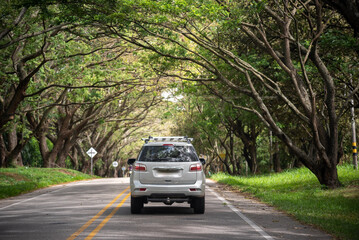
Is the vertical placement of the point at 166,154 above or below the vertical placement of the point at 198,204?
above

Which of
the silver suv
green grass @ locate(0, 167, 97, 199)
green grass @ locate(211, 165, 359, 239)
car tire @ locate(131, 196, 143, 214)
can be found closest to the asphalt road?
car tire @ locate(131, 196, 143, 214)

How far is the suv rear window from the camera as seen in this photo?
11.9 meters

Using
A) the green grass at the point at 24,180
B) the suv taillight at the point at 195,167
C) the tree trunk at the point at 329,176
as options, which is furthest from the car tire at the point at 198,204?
the green grass at the point at 24,180

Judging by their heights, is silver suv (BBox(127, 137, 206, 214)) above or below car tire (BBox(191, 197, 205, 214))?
above

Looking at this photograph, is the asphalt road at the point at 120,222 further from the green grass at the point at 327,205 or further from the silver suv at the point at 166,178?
the green grass at the point at 327,205

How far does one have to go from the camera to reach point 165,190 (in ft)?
38.0

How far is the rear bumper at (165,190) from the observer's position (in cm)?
1159

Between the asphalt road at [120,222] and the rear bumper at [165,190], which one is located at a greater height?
the rear bumper at [165,190]

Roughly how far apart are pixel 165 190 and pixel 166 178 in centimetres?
29

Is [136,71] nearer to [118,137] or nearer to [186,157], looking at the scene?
[186,157]

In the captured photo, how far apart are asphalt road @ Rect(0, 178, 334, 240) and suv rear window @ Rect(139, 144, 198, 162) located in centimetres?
137

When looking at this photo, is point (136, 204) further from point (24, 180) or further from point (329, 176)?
point (24, 180)

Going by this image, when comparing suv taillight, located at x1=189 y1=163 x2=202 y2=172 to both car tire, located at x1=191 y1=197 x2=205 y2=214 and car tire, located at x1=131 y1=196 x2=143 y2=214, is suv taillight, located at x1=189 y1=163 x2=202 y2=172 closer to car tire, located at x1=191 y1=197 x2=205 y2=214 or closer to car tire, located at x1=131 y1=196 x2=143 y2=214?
car tire, located at x1=191 y1=197 x2=205 y2=214

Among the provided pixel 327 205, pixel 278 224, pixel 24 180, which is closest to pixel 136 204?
pixel 278 224
